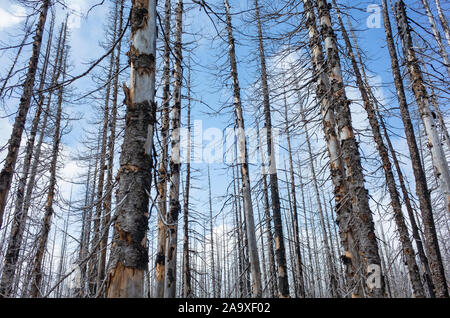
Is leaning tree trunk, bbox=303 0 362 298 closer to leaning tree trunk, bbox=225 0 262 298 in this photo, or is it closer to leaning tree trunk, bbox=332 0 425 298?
leaning tree trunk, bbox=332 0 425 298

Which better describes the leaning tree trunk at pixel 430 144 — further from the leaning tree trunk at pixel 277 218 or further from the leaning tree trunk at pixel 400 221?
the leaning tree trunk at pixel 277 218

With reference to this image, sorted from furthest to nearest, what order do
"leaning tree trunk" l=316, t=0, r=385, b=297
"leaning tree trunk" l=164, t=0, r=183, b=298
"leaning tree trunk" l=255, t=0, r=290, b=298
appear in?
1. "leaning tree trunk" l=255, t=0, r=290, b=298
2. "leaning tree trunk" l=164, t=0, r=183, b=298
3. "leaning tree trunk" l=316, t=0, r=385, b=297

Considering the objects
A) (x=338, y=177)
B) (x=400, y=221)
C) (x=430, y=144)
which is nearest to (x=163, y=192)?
(x=338, y=177)

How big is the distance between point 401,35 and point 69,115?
10716 millimetres

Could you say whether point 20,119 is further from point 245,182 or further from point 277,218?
point 277,218

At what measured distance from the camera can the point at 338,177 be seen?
4496 mm

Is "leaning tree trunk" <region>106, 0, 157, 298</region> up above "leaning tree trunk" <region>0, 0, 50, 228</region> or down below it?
below

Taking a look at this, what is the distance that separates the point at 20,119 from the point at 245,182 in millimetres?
5471

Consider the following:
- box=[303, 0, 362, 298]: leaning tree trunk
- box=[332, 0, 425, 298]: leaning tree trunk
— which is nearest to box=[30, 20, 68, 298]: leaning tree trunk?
box=[303, 0, 362, 298]: leaning tree trunk

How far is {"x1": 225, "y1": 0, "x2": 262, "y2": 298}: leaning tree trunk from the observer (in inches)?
236

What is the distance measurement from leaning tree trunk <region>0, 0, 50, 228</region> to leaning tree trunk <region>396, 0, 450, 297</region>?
28.9ft
